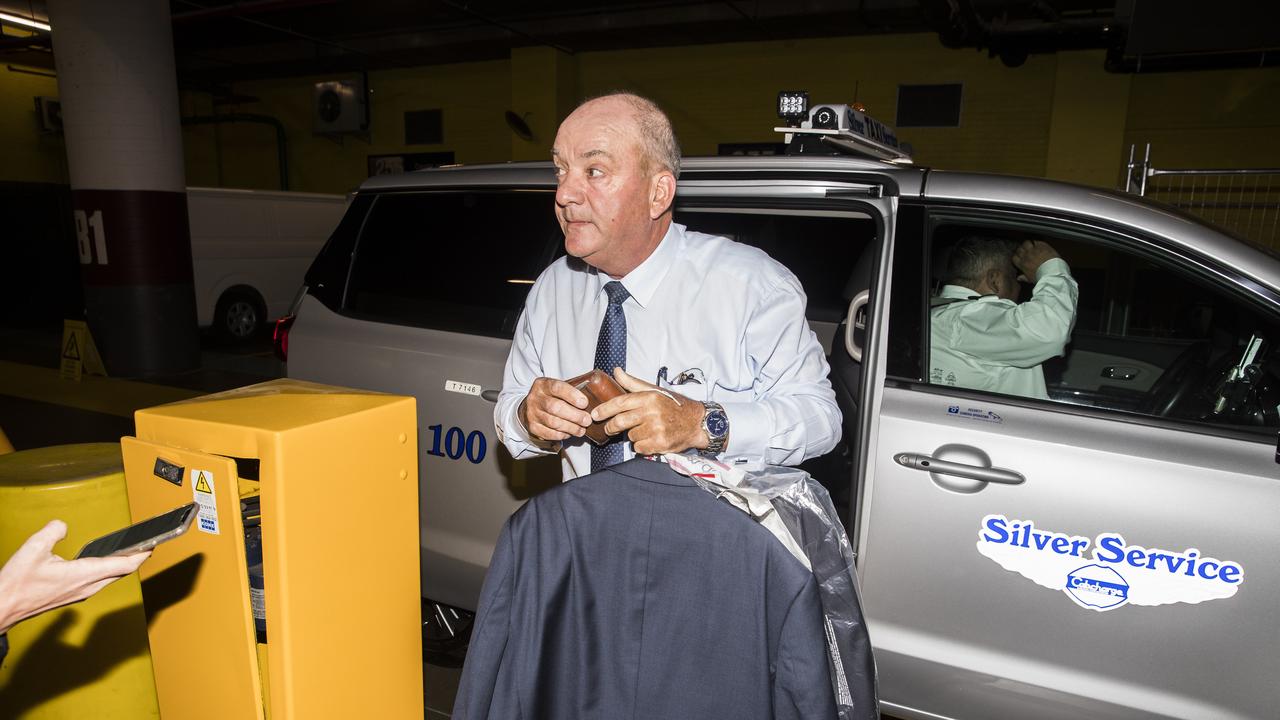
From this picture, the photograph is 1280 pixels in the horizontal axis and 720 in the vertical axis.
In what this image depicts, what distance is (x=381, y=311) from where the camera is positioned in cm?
278

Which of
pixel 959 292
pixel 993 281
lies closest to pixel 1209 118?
pixel 993 281

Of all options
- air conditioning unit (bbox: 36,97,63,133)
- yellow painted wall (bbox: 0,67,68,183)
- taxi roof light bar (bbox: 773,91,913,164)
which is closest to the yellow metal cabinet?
taxi roof light bar (bbox: 773,91,913,164)

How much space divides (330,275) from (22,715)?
5.25ft

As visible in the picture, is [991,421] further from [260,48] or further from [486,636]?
[260,48]

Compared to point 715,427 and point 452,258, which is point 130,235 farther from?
point 715,427

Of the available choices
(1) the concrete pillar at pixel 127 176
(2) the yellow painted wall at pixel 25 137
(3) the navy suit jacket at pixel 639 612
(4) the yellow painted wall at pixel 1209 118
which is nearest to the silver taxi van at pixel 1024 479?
(3) the navy suit jacket at pixel 639 612

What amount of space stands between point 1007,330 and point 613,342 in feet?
4.11

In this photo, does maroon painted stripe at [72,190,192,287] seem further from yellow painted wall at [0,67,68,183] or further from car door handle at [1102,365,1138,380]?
yellow painted wall at [0,67,68,183]

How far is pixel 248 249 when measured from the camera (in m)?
9.42

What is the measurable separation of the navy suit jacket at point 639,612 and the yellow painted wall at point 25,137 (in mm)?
18657

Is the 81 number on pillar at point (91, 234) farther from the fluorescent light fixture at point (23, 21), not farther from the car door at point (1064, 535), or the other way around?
the car door at point (1064, 535)

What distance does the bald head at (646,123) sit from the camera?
1564mm

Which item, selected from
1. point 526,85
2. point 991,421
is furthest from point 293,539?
point 526,85

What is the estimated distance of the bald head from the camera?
1564mm
